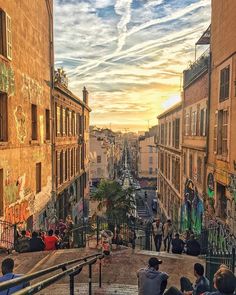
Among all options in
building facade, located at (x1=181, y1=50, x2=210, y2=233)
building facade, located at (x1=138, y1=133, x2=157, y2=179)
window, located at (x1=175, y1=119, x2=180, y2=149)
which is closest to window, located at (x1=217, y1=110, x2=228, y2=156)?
building facade, located at (x1=181, y1=50, x2=210, y2=233)

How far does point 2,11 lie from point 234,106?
11.0 meters

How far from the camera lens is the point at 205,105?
2009cm

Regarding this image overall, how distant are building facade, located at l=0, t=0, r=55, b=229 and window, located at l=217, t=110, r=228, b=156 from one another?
33.5 ft

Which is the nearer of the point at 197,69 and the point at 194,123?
the point at 197,69

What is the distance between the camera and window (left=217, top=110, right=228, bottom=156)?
53.4ft

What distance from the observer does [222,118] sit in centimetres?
1700

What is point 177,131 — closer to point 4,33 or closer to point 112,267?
point 4,33

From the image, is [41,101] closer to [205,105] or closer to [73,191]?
[205,105]

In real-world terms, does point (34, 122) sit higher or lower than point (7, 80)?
lower

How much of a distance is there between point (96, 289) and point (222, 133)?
36.9ft

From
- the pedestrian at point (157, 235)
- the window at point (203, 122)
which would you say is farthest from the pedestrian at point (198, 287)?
the window at point (203, 122)

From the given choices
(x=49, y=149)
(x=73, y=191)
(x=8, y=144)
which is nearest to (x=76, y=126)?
(x=73, y=191)

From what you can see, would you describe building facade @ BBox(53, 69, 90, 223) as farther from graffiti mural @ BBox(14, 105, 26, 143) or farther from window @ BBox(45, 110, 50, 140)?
graffiti mural @ BBox(14, 105, 26, 143)

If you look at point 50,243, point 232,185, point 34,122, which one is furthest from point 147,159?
point 50,243
